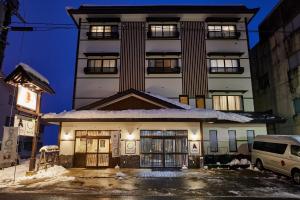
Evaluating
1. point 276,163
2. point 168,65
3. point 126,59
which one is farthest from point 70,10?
point 276,163

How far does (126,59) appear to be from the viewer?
23047 millimetres

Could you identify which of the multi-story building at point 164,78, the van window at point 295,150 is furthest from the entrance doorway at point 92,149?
the van window at point 295,150

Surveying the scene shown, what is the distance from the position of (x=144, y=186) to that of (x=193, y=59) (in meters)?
15.5

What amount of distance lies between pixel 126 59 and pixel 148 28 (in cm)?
419

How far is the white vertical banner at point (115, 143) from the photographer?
16.6m

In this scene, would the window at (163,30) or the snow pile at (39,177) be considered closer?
the snow pile at (39,177)

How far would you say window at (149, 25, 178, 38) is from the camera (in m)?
23.8

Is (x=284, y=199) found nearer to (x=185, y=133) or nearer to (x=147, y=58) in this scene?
(x=185, y=133)

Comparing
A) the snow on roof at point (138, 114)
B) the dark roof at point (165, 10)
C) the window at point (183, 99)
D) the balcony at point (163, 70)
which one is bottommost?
the snow on roof at point (138, 114)

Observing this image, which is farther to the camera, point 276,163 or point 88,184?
point 276,163

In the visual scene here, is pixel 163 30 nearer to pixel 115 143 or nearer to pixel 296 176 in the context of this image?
→ pixel 115 143

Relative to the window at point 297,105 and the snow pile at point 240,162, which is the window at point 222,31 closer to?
Answer: the window at point 297,105

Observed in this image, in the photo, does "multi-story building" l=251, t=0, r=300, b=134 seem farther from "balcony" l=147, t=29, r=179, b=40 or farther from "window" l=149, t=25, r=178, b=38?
"window" l=149, t=25, r=178, b=38

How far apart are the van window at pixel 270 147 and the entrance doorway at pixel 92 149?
1084cm
